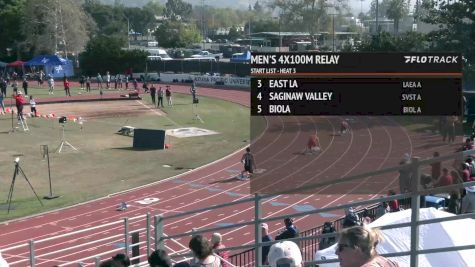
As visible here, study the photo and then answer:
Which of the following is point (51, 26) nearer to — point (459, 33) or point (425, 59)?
point (459, 33)

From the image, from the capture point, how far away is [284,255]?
5.08 m

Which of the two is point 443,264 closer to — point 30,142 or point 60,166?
point 60,166

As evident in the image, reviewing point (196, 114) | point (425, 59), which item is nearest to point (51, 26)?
point (196, 114)

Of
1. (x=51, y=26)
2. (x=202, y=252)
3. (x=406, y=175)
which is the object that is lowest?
(x=202, y=252)

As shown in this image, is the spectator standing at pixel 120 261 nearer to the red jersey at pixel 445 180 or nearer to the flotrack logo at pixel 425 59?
the red jersey at pixel 445 180

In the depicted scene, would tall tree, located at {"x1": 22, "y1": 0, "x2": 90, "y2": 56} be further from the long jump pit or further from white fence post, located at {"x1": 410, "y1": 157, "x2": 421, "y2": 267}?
white fence post, located at {"x1": 410, "y1": 157, "x2": 421, "y2": 267}

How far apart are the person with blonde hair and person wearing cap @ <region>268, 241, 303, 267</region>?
1.42 meters

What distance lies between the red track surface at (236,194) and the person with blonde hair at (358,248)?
384 inches

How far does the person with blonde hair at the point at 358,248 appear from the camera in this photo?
3576mm

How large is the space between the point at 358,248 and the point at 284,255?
5.09 ft

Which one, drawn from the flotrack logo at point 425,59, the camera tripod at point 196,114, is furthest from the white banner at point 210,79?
the flotrack logo at point 425,59

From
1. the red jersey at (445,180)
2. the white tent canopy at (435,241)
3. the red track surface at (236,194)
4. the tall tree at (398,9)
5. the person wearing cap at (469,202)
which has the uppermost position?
the tall tree at (398,9)

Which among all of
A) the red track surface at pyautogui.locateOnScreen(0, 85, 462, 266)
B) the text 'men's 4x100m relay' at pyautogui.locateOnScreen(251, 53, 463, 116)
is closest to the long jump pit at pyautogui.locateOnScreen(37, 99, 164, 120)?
the red track surface at pyautogui.locateOnScreen(0, 85, 462, 266)

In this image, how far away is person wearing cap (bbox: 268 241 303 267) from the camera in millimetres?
5051
